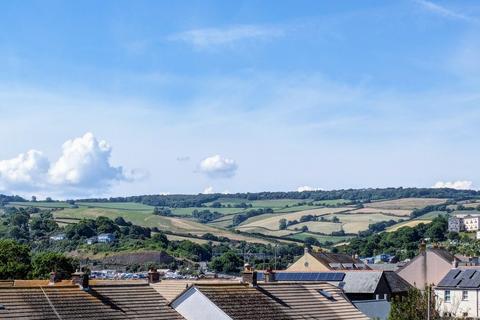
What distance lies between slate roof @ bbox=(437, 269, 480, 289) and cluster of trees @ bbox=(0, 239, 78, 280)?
117ft

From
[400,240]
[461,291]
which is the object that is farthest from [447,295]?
[400,240]

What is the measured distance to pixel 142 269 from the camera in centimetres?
13975

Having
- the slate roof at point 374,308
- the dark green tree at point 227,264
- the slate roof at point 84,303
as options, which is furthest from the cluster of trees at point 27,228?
the slate roof at point 84,303

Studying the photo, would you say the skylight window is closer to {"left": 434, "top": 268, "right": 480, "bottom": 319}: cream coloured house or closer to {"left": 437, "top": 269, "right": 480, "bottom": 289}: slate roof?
{"left": 434, "top": 268, "right": 480, "bottom": 319}: cream coloured house

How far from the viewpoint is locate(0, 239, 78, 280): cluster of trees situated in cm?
8081

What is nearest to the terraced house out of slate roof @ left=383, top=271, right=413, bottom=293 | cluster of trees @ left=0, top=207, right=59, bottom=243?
slate roof @ left=383, top=271, right=413, bottom=293

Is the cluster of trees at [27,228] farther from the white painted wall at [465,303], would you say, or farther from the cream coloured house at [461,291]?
the white painted wall at [465,303]

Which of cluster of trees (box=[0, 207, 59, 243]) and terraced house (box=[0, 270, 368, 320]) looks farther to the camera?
cluster of trees (box=[0, 207, 59, 243])

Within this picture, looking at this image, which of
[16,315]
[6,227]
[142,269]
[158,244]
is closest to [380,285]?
[16,315]

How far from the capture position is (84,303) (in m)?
36.3

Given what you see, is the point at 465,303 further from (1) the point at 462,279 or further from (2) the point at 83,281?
(2) the point at 83,281

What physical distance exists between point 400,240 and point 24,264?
11777 centimetres

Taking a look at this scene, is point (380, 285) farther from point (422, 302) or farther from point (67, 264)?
point (67, 264)

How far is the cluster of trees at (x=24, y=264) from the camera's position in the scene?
80812mm
